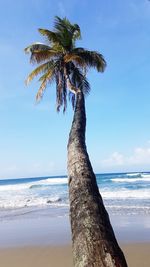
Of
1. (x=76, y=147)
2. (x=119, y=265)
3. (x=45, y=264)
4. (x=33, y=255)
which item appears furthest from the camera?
(x=33, y=255)

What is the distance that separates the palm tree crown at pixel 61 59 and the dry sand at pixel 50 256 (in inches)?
223

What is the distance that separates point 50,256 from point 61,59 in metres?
7.14

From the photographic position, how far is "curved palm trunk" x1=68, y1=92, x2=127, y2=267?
2.50 meters

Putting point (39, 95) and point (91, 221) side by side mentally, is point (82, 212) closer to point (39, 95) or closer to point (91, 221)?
point (91, 221)

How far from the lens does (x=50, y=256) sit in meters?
7.34

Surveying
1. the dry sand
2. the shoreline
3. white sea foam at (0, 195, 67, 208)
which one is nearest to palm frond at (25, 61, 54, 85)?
the shoreline

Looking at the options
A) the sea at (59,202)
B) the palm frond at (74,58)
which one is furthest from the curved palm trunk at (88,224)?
the sea at (59,202)

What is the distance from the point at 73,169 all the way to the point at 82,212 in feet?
4.19

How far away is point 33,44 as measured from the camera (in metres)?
12.4

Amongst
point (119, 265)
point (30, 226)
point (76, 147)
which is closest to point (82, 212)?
point (119, 265)

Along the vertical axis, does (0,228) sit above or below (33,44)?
below

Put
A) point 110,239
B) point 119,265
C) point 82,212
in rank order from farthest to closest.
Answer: point 82,212
point 110,239
point 119,265

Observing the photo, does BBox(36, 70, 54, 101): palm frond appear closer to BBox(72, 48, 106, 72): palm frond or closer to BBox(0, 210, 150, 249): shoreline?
BBox(72, 48, 106, 72): palm frond

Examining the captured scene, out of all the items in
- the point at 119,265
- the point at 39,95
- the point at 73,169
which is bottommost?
the point at 119,265
